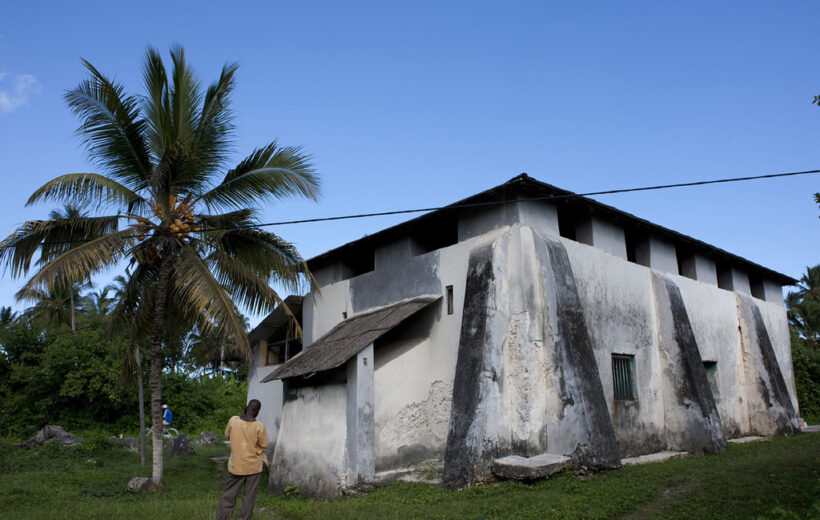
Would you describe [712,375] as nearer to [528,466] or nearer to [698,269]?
[698,269]

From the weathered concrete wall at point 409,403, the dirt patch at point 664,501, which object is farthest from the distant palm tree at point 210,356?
the dirt patch at point 664,501

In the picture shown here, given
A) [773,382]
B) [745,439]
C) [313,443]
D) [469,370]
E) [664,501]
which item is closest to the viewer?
[664,501]

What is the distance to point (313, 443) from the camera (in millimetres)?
11164

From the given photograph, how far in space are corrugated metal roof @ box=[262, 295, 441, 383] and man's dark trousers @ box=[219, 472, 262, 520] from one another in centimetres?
300

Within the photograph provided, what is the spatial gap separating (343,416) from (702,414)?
763 centimetres

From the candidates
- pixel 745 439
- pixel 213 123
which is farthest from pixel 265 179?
pixel 745 439

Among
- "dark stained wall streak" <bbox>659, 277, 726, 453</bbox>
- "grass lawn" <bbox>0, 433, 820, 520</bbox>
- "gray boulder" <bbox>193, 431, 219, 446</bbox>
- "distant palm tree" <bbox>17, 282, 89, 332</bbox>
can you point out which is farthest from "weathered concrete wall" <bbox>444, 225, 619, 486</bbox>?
"distant palm tree" <bbox>17, 282, 89, 332</bbox>

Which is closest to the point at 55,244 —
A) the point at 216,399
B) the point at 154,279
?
the point at 154,279

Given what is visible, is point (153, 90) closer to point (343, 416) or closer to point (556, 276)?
point (343, 416)

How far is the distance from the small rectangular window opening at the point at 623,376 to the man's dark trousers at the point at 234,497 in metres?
7.80

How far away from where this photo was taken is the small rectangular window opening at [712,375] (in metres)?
15.7

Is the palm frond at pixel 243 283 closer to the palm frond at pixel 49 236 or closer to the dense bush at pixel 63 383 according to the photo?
the palm frond at pixel 49 236

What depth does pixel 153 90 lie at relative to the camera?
37.8 feet

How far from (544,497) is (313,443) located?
4469 millimetres
